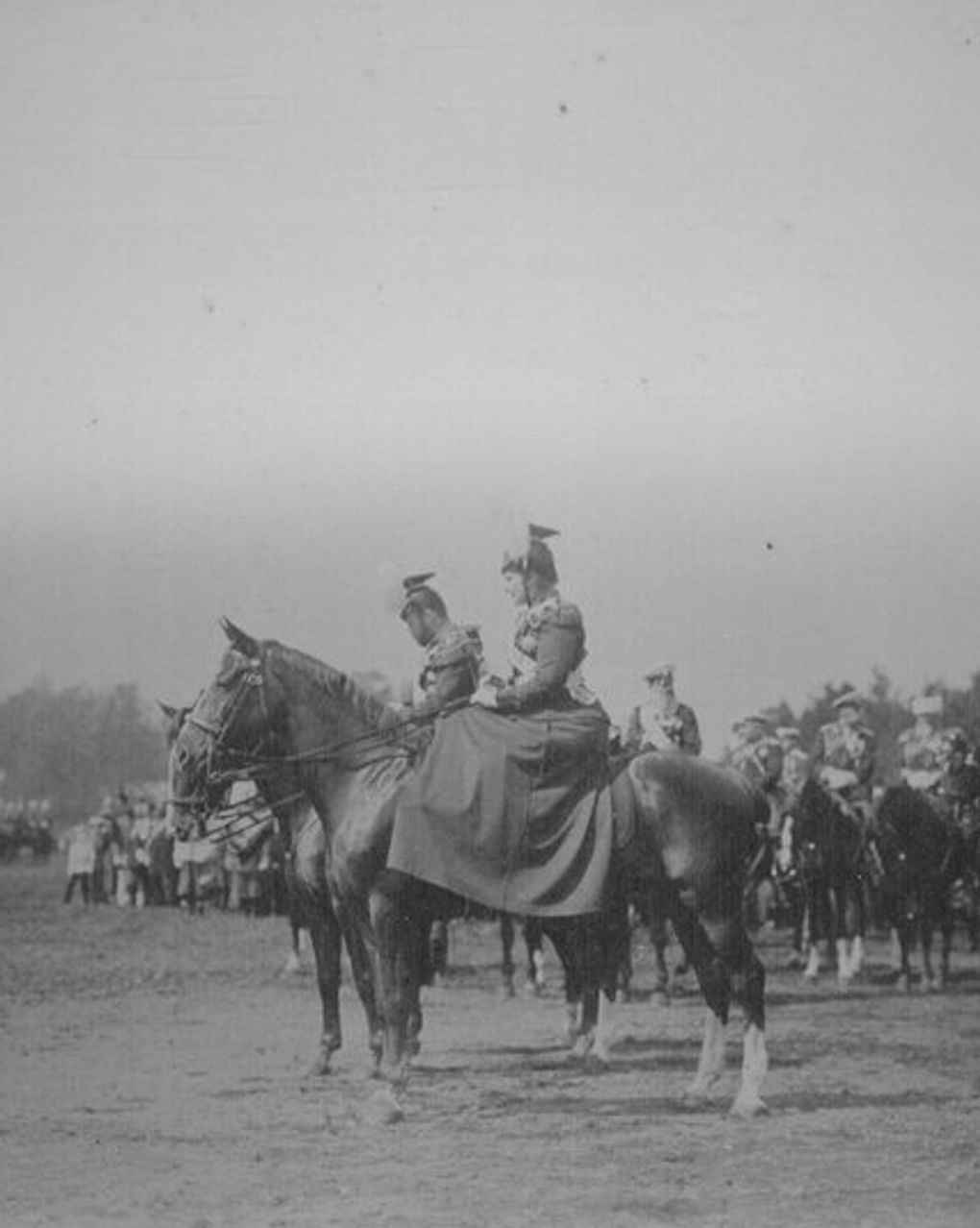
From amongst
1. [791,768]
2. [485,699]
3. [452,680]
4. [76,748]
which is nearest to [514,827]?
[485,699]

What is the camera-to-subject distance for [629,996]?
1602cm

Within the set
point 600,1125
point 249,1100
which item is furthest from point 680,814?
point 249,1100

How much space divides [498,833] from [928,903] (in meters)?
8.54

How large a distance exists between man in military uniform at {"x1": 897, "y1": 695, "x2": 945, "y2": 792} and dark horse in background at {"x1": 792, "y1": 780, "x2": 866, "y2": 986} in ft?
3.39

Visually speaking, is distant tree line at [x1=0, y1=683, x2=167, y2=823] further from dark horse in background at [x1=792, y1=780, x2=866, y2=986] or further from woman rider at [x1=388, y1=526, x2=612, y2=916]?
woman rider at [x1=388, y1=526, x2=612, y2=916]

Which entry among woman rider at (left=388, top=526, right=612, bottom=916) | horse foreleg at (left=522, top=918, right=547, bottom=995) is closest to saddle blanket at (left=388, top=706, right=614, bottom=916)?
woman rider at (left=388, top=526, right=612, bottom=916)

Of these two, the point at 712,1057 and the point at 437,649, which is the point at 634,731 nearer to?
the point at 437,649

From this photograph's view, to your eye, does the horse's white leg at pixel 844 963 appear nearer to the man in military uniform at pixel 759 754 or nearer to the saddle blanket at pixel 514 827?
the man in military uniform at pixel 759 754

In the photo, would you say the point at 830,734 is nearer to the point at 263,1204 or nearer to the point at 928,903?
the point at 928,903

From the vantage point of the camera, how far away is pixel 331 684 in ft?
34.3

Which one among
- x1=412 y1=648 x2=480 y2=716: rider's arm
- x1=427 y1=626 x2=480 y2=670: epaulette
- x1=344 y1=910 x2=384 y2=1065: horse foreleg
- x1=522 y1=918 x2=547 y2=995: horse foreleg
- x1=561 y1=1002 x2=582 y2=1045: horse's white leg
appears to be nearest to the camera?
x1=412 y1=648 x2=480 y2=716: rider's arm

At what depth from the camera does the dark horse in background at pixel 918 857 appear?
664 inches

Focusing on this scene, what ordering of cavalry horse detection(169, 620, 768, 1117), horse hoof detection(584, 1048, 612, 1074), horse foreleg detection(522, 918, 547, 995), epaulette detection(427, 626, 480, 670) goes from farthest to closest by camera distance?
horse foreleg detection(522, 918, 547, 995) → horse hoof detection(584, 1048, 612, 1074) → epaulette detection(427, 626, 480, 670) → cavalry horse detection(169, 620, 768, 1117)

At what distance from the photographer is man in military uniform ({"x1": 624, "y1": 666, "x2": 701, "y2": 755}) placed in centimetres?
1461
